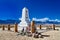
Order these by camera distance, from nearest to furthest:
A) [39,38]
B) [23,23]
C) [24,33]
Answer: [39,38] < [24,33] < [23,23]

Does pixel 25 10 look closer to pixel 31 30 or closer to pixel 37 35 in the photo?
pixel 31 30

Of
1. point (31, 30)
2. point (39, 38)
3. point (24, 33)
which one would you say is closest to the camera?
point (39, 38)

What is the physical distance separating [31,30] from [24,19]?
13.3m

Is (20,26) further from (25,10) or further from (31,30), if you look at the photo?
(31,30)

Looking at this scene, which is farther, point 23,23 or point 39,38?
point 23,23

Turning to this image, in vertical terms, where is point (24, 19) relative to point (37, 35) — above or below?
above

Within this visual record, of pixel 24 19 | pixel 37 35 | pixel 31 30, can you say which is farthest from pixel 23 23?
pixel 37 35

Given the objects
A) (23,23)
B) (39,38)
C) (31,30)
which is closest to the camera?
(39,38)

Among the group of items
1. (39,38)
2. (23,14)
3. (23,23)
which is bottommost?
(39,38)

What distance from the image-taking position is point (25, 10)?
31812 millimetres

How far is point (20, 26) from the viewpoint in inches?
1235

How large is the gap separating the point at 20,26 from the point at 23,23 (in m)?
1.15

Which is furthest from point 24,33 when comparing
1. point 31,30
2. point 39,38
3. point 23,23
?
point 23,23

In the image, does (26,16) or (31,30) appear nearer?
(31,30)
